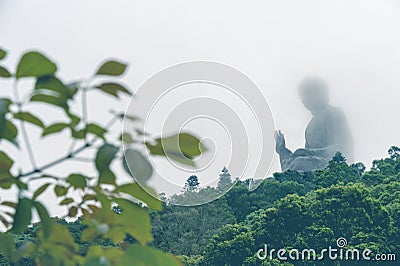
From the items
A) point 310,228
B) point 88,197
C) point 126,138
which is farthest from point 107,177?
point 310,228

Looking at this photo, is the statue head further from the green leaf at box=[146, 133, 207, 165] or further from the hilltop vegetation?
the green leaf at box=[146, 133, 207, 165]

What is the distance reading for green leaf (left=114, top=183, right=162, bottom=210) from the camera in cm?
54

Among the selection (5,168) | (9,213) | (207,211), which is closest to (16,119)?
(5,168)

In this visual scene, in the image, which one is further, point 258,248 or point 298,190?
point 298,190

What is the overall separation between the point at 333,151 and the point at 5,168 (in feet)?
80.1

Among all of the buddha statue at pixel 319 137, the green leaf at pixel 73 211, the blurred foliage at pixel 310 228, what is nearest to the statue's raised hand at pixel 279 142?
the buddha statue at pixel 319 137

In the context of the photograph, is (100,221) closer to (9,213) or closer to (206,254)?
(9,213)

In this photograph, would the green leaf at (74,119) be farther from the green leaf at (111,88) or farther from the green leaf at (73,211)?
the green leaf at (73,211)

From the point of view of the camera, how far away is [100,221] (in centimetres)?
59

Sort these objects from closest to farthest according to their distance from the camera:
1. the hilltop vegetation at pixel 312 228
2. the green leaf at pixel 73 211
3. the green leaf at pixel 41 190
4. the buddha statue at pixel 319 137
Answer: the green leaf at pixel 41 190, the green leaf at pixel 73 211, the hilltop vegetation at pixel 312 228, the buddha statue at pixel 319 137

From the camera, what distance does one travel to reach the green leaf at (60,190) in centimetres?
67

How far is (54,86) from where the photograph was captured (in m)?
0.50

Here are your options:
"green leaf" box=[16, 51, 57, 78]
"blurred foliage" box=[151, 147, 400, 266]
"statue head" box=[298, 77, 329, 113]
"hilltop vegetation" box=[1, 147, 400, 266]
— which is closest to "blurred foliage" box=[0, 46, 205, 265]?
"green leaf" box=[16, 51, 57, 78]

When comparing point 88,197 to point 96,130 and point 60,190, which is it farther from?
point 96,130
